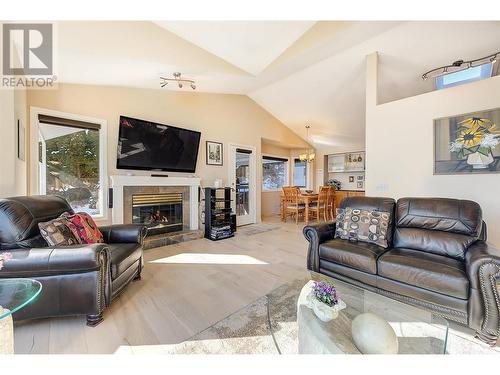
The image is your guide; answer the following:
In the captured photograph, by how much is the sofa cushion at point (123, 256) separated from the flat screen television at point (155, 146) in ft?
5.97

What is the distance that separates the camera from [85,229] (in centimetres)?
205

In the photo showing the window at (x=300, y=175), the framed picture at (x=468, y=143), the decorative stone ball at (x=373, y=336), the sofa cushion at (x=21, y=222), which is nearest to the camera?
the decorative stone ball at (x=373, y=336)

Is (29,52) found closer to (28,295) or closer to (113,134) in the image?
(113,134)

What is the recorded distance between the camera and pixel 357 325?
103 centimetres

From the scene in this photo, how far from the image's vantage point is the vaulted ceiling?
2.51m

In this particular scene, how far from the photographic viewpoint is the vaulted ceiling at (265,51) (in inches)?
99.0

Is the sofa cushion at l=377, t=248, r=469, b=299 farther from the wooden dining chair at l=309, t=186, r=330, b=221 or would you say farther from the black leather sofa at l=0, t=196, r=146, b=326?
the wooden dining chair at l=309, t=186, r=330, b=221

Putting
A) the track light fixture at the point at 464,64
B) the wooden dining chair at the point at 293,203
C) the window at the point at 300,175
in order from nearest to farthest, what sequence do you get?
the track light fixture at the point at 464,64 → the wooden dining chair at the point at 293,203 → the window at the point at 300,175

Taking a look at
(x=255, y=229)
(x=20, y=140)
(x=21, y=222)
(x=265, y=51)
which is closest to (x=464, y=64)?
(x=265, y=51)

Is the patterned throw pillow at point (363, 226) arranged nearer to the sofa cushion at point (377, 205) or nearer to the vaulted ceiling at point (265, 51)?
the sofa cushion at point (377, 205)

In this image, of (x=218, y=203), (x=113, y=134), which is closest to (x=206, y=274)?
(x=218, y=203)

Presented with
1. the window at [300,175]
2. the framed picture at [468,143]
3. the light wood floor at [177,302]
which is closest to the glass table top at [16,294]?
the light wood floor at [177,302]

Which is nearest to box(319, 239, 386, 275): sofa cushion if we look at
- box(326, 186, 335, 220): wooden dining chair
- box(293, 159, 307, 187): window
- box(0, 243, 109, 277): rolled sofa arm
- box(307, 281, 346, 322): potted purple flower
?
box(307, 281, 346, 322): potted purple flower
